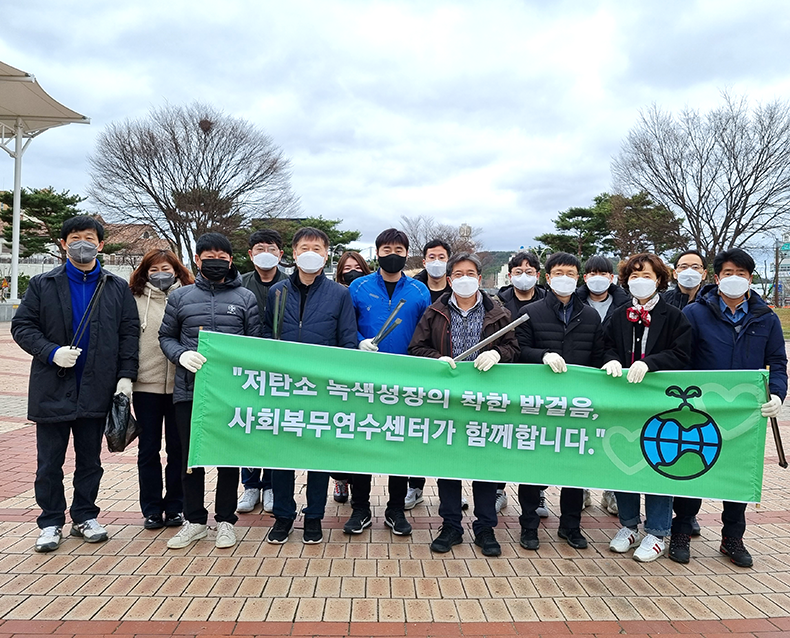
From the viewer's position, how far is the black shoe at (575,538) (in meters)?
3.93

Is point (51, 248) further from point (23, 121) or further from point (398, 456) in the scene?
point (398, 456)

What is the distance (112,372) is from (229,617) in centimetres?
183

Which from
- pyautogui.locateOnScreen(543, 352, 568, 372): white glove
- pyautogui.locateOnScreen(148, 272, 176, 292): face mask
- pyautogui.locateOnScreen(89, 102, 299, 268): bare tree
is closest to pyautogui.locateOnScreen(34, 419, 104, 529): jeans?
pyautogui.locateOnScreen(148, 272, 176, 292): face mask

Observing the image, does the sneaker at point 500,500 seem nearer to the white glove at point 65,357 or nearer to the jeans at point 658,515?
the jeans at point 658,515

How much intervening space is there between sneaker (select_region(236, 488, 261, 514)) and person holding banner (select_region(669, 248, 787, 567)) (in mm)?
3119

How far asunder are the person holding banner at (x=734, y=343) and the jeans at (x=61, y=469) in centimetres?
397

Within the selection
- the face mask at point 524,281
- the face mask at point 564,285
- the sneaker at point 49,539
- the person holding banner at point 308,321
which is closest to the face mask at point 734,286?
the face mask at point 564,285

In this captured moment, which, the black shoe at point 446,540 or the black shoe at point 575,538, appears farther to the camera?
the black shoe at point 575,538

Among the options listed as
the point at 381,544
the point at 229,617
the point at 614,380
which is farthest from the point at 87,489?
the point at 614,380

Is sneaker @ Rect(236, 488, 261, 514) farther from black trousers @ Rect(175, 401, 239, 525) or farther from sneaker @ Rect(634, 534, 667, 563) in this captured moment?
sneaker @ Rect(634, 534, 667, 563)

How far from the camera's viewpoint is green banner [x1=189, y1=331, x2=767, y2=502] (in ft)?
12.3

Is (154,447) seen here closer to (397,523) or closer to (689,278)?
(397,523)

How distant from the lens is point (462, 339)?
13.0 ft

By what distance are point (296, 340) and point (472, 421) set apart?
133 cm
